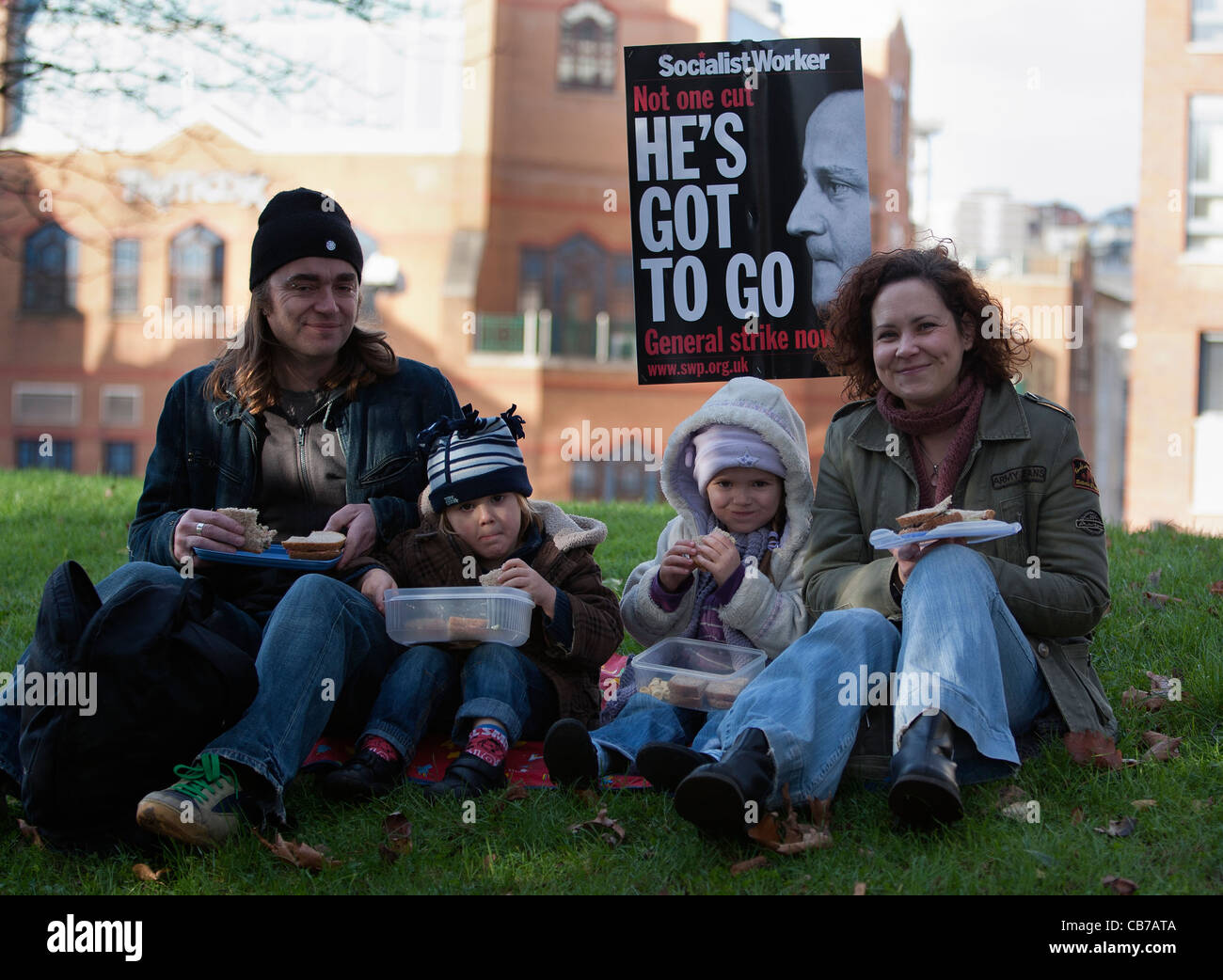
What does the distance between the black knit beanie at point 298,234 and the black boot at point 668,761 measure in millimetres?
1953

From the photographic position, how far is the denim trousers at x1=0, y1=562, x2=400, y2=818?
10.3 ft

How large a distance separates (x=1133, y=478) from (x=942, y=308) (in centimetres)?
2687

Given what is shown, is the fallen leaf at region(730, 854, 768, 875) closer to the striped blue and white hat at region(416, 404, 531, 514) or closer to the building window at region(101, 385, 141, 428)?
the striped blue and white hat at region(416, 404, 531, 514)

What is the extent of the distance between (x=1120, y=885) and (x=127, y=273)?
97.3 ft

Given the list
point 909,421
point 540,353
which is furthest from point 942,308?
point 540,353

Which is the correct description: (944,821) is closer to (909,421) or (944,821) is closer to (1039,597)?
(1039,597)

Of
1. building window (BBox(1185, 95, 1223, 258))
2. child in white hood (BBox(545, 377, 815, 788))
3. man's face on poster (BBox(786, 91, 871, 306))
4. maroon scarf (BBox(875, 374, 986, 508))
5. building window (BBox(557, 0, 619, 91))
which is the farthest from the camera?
building window (BBox(557, 0, 619, 91))

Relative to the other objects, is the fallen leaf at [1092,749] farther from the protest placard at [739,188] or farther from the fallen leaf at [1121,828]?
the protest placard at [739,188]

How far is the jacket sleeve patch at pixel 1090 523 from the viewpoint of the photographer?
3373 mm

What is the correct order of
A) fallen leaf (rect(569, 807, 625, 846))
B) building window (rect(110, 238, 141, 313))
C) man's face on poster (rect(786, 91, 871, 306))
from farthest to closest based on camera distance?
building window (rect(110, 238, 141, 313)) < man's face on poster (rect(786, 91, 871, 306)) < fallen leaf (rect(569, 807, 625, 846))

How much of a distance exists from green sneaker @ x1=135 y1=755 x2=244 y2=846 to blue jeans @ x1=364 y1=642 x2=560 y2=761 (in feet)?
1.88

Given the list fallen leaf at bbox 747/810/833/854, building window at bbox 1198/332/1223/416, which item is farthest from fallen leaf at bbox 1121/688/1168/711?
building window at bbox 1198/332/1223/416

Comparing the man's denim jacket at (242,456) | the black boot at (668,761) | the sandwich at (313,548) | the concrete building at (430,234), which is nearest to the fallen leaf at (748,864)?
the black boot at (668,761)

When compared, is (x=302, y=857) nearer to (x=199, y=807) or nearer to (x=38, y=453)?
(x=199, y=807)
